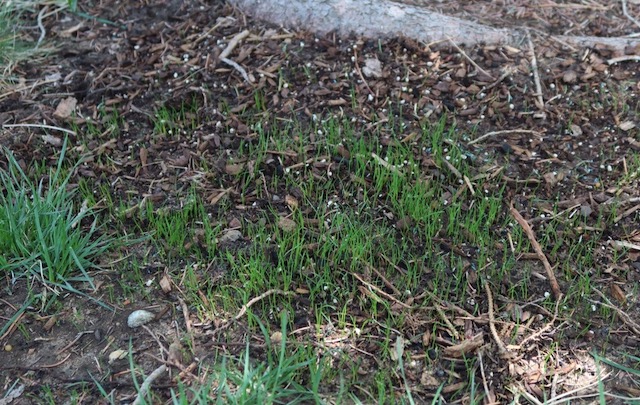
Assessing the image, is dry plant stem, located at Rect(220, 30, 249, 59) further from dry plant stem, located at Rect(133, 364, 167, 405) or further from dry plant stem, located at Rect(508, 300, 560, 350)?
dry plant stem, located at Rect(508, 300, 560, 350)

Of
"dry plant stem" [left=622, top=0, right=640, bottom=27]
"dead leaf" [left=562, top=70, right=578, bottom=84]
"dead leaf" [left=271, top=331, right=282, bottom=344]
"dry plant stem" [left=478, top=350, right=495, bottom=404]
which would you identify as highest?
"dry plant stem" [left=622, top=0, right=640, bottom=27]

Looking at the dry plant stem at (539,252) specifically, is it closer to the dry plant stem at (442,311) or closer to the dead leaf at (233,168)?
the dry plant stem at (442,311)

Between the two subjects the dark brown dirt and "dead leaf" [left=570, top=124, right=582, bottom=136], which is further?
"dead leaf" [left=570, top=124, right=582, bottom=136]

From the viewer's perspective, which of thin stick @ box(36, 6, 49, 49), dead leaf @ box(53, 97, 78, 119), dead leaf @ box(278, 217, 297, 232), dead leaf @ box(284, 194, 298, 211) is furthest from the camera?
thin stick @ box(36, 6, 49, 49)

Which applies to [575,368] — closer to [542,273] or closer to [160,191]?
[542,273]

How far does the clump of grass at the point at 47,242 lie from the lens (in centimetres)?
263

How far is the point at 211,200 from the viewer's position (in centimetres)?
298

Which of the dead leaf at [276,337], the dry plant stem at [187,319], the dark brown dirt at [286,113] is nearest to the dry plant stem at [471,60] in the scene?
the dark brown dirt at [286,113]

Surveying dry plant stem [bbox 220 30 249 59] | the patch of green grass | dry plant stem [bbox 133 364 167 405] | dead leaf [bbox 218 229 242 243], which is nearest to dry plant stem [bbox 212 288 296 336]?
dry plant stem [bbox 133 364 167 405]

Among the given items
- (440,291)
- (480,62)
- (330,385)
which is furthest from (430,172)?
(330,385)

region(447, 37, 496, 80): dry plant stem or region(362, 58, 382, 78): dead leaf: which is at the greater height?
region(447, 37, 496, 80): dry plant stem

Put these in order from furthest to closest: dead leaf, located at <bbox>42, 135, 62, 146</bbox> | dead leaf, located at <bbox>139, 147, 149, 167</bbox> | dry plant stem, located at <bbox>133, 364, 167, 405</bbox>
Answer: dead leaf, located at <bbox>42, 135, 62, 146</bbox> < dead leaf, located at <bbox>139, 147, 149, 167</bbox> < dry plant stem, located at <bbox>133, 364, 167, 405</bbox>

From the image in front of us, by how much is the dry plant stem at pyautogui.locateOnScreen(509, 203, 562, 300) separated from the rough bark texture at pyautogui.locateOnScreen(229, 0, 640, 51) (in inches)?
46.9

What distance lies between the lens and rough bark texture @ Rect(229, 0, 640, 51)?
3.70m
